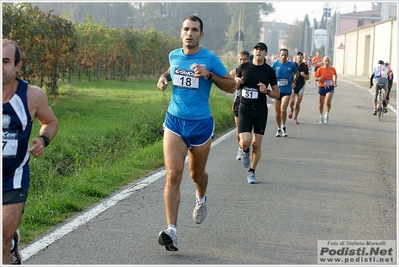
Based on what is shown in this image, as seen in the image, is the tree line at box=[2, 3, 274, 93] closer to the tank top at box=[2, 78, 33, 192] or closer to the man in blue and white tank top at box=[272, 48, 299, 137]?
the man in blue and white tank top at box=[272, 48, 299, 137]

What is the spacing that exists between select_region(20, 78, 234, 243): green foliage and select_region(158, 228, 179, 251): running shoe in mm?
1314

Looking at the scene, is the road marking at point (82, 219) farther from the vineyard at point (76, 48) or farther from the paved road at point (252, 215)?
the vineyard at point (76, 48)

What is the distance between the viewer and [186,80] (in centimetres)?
671

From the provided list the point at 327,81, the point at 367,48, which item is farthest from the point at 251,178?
the point at 367,48

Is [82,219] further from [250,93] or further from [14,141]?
[250,93]

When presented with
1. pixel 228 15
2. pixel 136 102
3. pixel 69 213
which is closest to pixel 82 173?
pixel 69 213

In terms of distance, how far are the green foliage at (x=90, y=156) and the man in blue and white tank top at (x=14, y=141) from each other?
1.70m

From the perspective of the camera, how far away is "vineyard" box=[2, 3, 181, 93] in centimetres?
1900

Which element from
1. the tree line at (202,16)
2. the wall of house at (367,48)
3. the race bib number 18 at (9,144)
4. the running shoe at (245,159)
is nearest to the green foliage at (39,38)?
the running shoe at (245,159)

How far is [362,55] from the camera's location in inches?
2349

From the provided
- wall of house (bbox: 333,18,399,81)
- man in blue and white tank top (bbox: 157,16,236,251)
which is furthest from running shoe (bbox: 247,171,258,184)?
wall of house (bbox: 333,18,399,81)

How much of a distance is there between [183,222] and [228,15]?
351ft

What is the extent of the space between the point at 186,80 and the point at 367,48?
54.8 meters

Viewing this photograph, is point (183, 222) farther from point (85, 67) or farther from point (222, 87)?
point (85, 67)
